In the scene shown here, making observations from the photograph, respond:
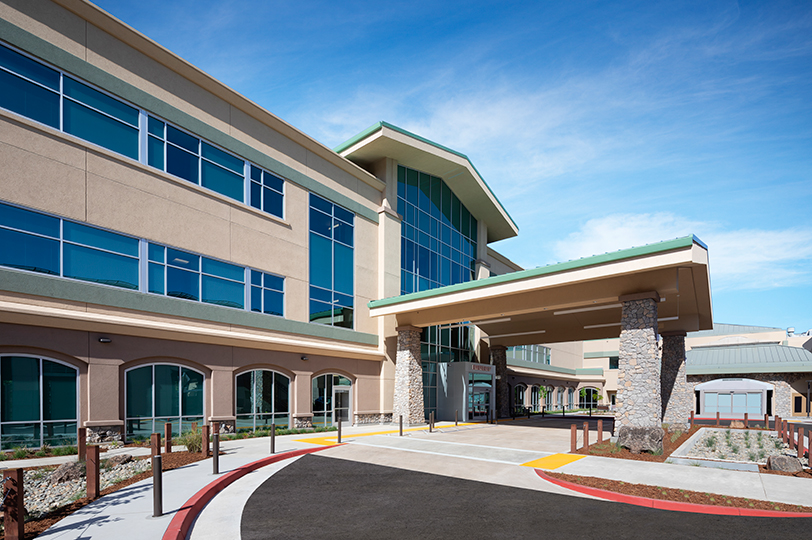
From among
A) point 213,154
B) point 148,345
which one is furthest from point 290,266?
point 148,345

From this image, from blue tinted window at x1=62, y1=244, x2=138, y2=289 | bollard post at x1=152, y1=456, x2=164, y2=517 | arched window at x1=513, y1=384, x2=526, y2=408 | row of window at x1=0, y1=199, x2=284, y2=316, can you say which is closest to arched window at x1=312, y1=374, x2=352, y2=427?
row of window at x1=0, y1=199, x2=284, y2=316

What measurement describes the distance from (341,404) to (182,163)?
13.6m

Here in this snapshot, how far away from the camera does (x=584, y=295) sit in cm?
2114

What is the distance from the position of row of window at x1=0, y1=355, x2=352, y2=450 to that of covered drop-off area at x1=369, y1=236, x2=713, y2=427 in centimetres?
544

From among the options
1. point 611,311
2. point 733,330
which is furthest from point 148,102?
point 733,330

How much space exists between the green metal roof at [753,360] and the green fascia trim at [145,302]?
38.5 m

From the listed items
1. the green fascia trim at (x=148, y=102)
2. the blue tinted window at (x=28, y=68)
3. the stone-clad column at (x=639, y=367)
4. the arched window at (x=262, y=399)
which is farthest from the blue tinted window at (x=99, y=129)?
the stone-clad column at (x=639, y=367)

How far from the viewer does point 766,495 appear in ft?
33.3

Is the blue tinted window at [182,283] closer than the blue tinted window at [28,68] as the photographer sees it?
No

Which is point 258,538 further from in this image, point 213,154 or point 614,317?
point 614,317

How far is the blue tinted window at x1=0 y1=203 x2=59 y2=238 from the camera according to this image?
14337 mm

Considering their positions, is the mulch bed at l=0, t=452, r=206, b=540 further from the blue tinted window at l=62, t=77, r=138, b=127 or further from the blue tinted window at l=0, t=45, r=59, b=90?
the blue tinted window at l=0, t=45, r=59, b=90

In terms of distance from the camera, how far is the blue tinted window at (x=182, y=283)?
60.6 feet

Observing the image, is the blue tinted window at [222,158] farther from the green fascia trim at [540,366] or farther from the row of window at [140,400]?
the green fascia trim at [540,366]
